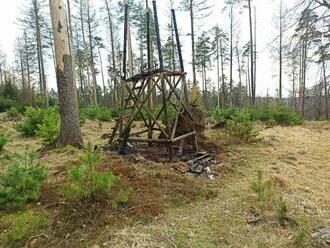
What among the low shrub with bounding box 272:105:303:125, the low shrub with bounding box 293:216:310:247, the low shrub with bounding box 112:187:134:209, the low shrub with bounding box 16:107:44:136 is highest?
the low shrub with bounding box 16:107:44:136

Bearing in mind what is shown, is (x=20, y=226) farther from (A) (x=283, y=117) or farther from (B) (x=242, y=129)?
(A) (x=283, y=117)

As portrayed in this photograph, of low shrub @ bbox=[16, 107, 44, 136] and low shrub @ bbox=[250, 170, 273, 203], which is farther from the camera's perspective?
low shrub @ bbox=[16, 107, 44, 136]

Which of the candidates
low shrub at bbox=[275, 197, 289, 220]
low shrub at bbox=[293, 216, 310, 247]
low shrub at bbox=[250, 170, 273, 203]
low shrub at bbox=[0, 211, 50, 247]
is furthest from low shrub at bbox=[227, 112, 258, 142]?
low shrub at bbox=[0, 211, 50, 247]

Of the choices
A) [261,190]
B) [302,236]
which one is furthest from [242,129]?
[302,236]

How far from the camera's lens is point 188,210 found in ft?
12.8

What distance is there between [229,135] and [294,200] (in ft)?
13.7

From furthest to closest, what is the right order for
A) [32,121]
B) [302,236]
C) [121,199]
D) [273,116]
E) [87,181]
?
[273,116] → [32,121] → [121,199] → [87,181] → [302,236]

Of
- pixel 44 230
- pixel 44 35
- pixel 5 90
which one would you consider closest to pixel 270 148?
pixel 44 230

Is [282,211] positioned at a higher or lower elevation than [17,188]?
lower

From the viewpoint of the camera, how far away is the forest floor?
3.21m

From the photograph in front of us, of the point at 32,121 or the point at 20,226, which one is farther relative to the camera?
the point at 32,121

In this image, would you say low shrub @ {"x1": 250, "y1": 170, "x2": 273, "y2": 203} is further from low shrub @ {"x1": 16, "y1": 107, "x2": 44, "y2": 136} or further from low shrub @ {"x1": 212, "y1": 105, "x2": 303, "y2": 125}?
low shrub @ {"x1": 212, "y1": 105, "x2": 303, "y2": 125}

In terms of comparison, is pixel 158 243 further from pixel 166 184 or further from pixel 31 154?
pixel 31 154

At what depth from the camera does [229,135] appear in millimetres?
8406
